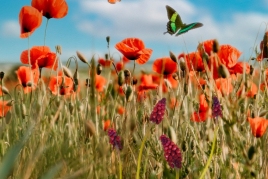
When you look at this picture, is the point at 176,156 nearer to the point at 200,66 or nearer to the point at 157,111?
the point at 157,111

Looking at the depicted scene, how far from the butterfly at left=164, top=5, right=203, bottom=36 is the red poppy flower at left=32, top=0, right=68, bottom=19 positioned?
0.56 meters

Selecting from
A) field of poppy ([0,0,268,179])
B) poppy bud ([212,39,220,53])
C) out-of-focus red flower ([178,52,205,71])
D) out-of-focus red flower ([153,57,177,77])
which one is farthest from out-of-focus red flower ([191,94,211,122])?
out-of-focus red flower ([153,57,177,77])

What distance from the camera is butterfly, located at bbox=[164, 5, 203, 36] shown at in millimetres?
1737

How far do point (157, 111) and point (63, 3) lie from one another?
54.7 inches

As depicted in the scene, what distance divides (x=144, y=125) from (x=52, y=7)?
91cm

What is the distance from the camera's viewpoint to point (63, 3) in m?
2.15

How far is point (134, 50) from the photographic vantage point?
201 centimetres

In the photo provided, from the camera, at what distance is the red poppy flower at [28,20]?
6.48ft

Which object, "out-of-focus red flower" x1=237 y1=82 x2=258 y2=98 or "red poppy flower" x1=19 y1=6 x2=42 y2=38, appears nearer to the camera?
"out-of-focus red flower" x1=237 y1=82 x2=258 y2=98

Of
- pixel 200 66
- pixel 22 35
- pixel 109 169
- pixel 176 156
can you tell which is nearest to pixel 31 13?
pixel 22 35

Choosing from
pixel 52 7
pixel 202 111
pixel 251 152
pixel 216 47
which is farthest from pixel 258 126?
pixel 52 7

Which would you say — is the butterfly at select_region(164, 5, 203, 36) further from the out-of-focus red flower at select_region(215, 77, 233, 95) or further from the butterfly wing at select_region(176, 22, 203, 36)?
the out-of-focus red flower at select_region(215, 77, 233, 95)

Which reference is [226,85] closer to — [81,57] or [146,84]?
[81,57]

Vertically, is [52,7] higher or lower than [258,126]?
higher
